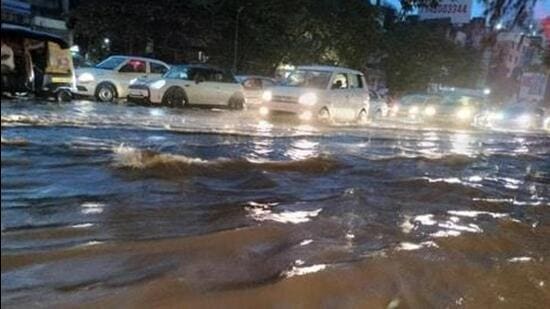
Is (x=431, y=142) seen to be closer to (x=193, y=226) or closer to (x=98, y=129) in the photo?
(x=98, y=129)

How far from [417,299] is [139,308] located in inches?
79.9

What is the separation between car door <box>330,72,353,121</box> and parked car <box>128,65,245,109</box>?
4563 mm

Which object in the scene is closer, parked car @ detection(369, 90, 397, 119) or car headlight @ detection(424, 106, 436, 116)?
parked car @ detection(369, 90, 397, 119)

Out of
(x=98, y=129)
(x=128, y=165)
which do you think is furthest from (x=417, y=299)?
(x=98, y=129)

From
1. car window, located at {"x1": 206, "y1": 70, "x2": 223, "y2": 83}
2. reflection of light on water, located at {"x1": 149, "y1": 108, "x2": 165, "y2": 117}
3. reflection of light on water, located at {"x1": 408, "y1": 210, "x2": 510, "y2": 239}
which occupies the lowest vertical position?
reflection of light on water, located at {"x1": 408, "y1": 210, "x2": 510, "y2": 239}

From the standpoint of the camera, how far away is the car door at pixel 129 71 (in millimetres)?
20078

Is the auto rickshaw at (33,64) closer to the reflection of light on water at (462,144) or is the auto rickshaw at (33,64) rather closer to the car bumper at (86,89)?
the car bumper at (86,89)

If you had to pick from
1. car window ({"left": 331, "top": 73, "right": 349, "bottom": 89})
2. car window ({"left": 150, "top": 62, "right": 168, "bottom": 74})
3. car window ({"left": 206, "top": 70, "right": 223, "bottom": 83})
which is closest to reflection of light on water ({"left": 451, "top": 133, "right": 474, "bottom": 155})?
car window ({"left": 331, "top": 73, "right": 349, "bottom": 89})

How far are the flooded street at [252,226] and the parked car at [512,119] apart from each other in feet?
54.1

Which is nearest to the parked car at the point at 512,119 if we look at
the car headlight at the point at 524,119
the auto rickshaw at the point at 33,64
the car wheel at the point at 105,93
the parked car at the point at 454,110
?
the car headlight at the point at 524,119

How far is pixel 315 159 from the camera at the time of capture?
10523 millimetres

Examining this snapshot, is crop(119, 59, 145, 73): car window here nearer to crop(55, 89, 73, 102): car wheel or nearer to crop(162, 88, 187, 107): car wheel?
crop(162, 88, 187, 107): car wheel

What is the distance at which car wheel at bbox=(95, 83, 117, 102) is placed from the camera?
19.6m

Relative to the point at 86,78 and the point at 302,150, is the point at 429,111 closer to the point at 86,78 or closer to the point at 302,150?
the point at 86,78
